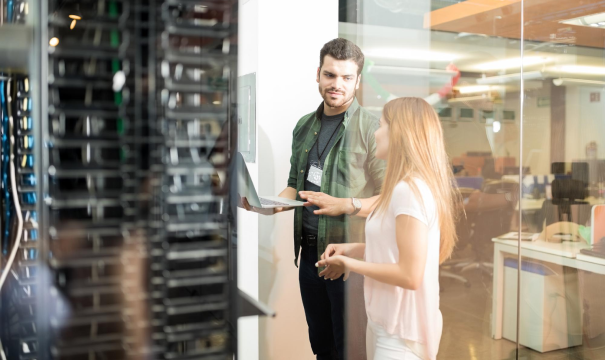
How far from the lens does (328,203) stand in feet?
6.28

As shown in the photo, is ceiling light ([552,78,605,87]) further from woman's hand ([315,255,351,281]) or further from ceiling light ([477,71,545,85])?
woman's hand ([315,255,351,281])

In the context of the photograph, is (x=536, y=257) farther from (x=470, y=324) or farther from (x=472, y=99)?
(x=472, y=99)

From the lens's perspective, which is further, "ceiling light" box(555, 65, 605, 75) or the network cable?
"ceiling light" box(555, 65, 605, 75)

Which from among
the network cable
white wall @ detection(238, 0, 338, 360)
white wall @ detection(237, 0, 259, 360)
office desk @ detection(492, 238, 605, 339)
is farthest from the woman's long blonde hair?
the network cable

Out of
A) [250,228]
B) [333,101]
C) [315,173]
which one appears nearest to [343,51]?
[333,101]

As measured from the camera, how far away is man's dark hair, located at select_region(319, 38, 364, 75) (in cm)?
187

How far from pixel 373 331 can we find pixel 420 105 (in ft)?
2.72

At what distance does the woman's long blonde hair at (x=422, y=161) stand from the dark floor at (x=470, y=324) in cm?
15

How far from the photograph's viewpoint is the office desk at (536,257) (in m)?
1.79

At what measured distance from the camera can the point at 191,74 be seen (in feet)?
0.68

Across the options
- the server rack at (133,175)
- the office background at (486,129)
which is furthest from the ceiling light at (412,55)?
the server rack at (133,175)

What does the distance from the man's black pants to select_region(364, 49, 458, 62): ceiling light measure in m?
0.74

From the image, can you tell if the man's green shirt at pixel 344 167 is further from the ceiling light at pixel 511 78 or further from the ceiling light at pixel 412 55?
the ceiling light at pixel 511 78

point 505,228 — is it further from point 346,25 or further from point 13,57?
point 13,57
